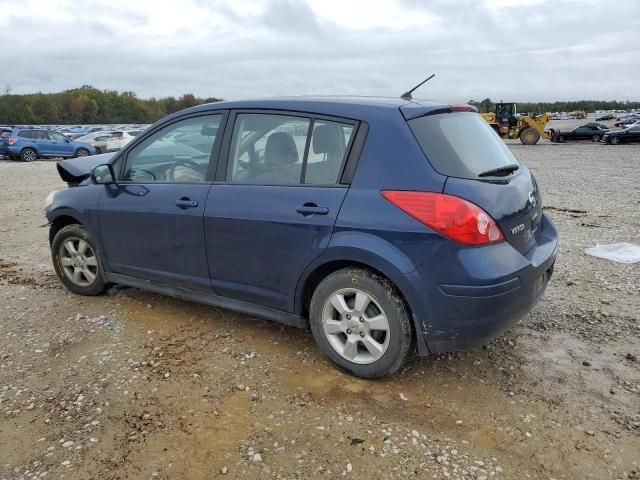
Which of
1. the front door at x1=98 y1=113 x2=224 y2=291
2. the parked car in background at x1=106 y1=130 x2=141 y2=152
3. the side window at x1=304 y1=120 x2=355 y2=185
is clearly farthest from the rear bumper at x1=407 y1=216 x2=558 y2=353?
the parked car in background at x1=106 y1=130 x2=141 y2=152

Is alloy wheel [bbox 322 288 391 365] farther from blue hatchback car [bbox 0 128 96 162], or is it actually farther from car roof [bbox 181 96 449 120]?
blue hatchback car [bbox 0 128 96 162]

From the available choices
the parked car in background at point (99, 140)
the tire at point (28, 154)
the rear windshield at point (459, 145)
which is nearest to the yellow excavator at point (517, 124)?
the parked car in background at point (99, 140)

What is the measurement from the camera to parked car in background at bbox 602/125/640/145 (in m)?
31.6

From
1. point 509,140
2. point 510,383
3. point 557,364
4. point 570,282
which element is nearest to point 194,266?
A: point 510,383

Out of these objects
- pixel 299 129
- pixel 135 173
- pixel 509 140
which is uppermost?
pixel 299 129

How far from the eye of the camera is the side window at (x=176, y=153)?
399 cm

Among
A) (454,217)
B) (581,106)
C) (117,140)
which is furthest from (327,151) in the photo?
(581,106)

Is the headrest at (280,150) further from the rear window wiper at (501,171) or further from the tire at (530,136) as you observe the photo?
the tire at (530,136)

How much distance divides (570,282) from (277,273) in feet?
10.1

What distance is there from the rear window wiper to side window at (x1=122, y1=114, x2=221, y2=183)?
1893mm

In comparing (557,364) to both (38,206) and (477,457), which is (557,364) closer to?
(477,457)

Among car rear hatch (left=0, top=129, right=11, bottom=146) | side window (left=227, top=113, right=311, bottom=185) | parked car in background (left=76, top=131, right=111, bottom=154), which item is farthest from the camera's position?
parked car in background (left=76, top=131, right=111, bottom=154)

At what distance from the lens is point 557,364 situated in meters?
3.61

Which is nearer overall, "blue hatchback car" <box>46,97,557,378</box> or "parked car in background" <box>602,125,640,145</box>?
"blue hatchback car" <box>46,97,557,378</box>
